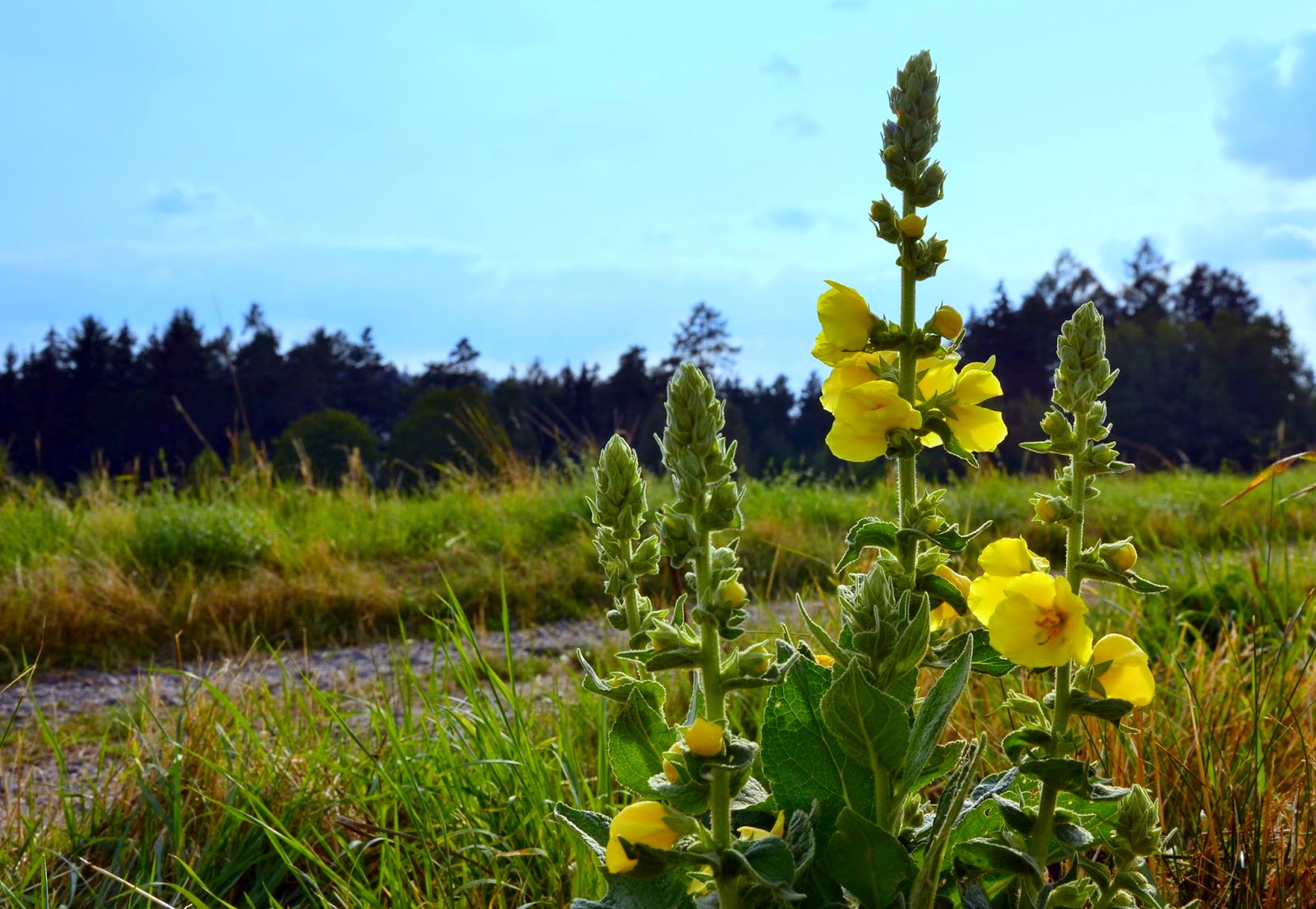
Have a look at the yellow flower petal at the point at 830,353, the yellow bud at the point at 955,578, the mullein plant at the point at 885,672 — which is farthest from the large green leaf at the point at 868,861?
the yellow flower petal at the point at 830,353

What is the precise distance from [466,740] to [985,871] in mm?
1442

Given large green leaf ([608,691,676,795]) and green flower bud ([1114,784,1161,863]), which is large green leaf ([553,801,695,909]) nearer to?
large green leaf ([608,691,676,795])

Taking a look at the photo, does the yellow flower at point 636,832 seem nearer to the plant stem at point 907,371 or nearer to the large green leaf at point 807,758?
the large green leaf at point 807,758

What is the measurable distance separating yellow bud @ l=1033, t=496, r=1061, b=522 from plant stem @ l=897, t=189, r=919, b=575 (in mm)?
166

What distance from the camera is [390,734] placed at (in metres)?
1.93

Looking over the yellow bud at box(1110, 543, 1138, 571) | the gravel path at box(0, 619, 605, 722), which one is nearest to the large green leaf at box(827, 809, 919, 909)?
the yellow bud at box(1110, 543, 1138, 571)

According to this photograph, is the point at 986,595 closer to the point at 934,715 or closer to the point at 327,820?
the point at 934,715

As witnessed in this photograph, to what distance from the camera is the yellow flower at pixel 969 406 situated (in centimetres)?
121

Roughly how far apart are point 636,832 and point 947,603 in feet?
1.72

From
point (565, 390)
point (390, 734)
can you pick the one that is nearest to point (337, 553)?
point (390, 734)

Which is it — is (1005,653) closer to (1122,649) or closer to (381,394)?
(1122,649)

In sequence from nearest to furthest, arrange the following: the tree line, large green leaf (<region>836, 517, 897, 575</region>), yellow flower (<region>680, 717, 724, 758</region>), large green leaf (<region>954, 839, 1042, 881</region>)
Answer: yellow flower (<region>680, 717, 724, 758</region>) < large green leaf (<region>954, 839, 1042, 881</region>) < large green leaf (<region>836, 517, 897, 575</region>) < the tree line

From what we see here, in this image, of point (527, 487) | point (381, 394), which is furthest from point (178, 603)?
point (381, 394)

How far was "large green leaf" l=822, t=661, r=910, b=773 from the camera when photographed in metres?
0.96
